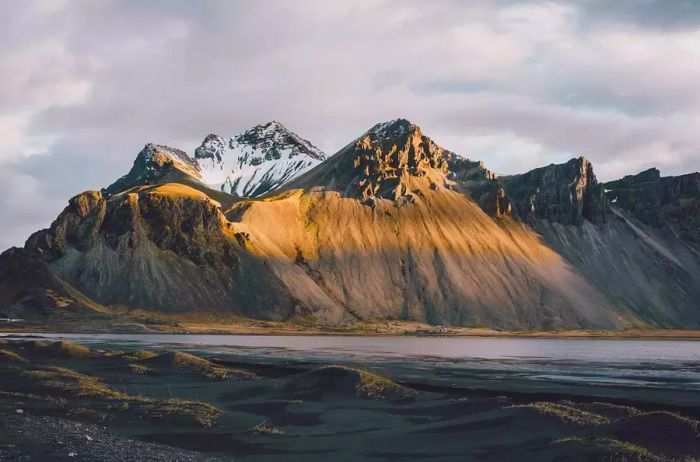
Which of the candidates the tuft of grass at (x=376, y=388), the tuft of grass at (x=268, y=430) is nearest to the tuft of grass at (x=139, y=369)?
the tuft of grass at (x=376, y=388)

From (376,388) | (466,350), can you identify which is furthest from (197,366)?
(466,350)

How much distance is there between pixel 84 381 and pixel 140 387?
4291 mm

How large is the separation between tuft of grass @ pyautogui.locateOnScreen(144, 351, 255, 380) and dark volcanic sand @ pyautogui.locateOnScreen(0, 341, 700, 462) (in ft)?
1.78

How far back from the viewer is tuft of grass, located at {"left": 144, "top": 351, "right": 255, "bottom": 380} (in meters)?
69.7

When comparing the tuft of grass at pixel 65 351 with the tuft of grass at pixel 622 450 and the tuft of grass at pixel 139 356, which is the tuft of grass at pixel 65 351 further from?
the tuft of grass at pixel 622 450

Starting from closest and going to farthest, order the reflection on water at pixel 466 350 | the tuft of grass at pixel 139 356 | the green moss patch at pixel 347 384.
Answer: the green moss patch at pixel 347 384 → the tuft of grass at pixel 139 356 → the reflection on water at pixel 466 350

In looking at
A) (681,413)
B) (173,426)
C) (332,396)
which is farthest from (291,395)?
(681,413)

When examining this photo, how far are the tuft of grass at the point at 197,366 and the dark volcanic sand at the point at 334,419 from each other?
0.54m

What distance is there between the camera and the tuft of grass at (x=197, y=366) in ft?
229

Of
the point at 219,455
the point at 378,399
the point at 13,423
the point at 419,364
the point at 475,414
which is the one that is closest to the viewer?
the point at 219,455

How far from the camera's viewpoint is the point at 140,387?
6006 cm

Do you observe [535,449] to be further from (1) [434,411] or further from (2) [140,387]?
(2) [140,387]

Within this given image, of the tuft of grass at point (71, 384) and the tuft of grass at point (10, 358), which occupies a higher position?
the tuft of grass at point (10, 358)

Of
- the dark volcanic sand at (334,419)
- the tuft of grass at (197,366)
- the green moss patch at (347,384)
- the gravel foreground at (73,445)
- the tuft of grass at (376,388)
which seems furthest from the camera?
the tuft of grass at (197,366)
